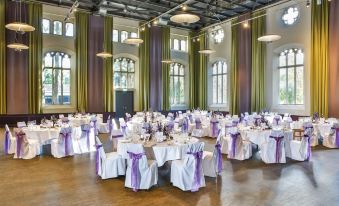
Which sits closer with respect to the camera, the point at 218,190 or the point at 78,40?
the point at 218,190

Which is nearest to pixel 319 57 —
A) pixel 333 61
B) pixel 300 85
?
pixel 333 61

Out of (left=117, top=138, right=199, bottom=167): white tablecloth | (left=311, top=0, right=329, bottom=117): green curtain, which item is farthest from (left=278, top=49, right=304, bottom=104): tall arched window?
(left=117, top=138, right=199, bottom=167): white tablecloth

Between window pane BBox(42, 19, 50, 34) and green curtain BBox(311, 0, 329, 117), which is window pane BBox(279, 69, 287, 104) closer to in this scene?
green curtain BBox(311, 0, 329, 117)

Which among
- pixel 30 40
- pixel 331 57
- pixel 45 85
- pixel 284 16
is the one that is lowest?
pixel 45 85

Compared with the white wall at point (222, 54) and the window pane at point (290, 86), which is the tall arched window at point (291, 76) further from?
the white wall at point (222, 54)

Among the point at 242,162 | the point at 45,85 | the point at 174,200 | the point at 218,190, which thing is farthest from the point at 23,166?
the point at 45,85

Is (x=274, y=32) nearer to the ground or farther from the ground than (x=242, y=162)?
farther from the ground

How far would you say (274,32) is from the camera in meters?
14.1

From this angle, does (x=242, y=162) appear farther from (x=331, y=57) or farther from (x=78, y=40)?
(x=78, y=40)

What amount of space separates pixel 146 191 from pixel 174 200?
62 centimetres

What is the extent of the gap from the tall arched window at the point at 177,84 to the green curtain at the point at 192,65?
22.6 inches

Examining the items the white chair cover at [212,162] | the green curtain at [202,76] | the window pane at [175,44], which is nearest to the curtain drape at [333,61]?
the green curtain at [202,76]

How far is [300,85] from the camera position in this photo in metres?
13.4

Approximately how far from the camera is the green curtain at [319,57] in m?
11.8
